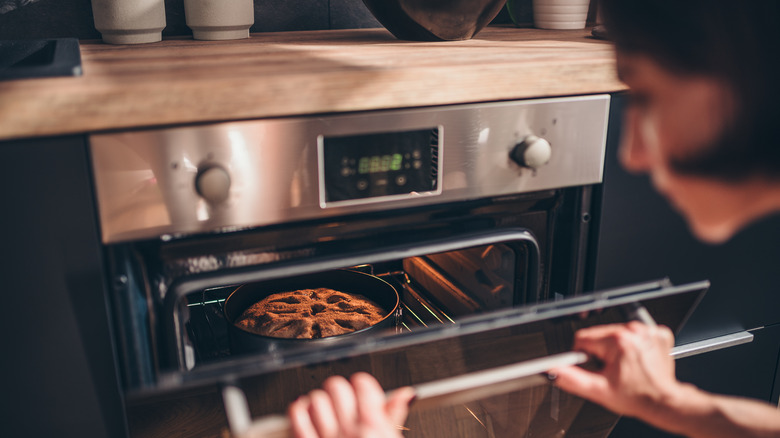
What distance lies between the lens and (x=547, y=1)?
139 centimetres

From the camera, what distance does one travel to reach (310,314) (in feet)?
3.35

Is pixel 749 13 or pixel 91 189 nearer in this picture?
pixel 749 13

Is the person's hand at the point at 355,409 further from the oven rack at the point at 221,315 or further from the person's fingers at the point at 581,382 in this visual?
the oven rack at the point at 221,315

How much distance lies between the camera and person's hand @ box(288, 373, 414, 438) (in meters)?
0.60

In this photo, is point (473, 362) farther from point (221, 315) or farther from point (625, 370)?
point (221, 315)

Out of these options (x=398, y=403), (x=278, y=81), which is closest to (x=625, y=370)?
(x=398, y=403)

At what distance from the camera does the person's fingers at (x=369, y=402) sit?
1.99 ft

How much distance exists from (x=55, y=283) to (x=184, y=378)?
280 millimetres

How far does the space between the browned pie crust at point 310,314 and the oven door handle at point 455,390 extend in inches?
12.0

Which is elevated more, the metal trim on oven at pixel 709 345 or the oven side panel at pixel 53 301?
the oven side panel at pixel 53 301

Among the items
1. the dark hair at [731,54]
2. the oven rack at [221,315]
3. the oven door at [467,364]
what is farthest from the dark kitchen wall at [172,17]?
the dark hair at [731,54]

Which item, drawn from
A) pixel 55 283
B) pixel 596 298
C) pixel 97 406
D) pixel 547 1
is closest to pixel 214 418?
pixel 97 406

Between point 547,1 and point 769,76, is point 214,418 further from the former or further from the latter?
point 547,1

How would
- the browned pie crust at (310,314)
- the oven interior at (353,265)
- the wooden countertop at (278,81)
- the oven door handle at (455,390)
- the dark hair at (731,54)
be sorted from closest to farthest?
the dark hair at (731,54)
the oven door handle at (455,390)
the wooden countertop at (278,81)
the oven interior at (353,265)
the browned pie crust at (310,314)
